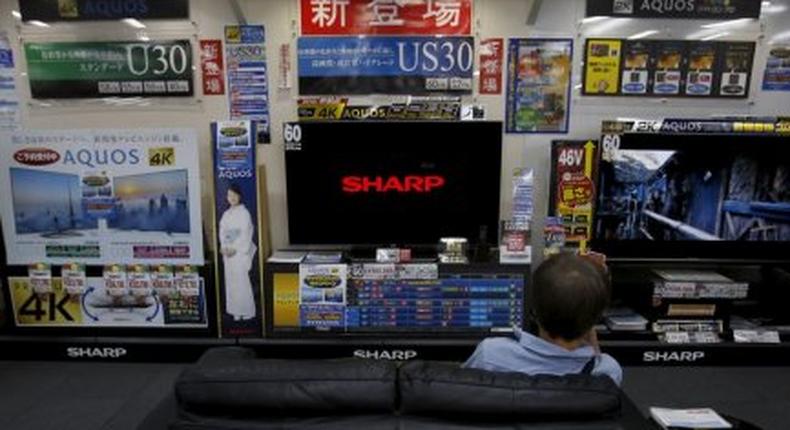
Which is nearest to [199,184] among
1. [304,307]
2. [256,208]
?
[256,208]

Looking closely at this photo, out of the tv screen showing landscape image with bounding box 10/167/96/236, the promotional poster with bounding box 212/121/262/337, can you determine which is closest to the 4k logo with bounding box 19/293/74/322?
the tv screen showing landscape image with bounding box 10/167/96/236

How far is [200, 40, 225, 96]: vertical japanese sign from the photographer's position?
118 inches

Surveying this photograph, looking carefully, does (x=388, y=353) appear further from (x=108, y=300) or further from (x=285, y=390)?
(x=285, y=390)

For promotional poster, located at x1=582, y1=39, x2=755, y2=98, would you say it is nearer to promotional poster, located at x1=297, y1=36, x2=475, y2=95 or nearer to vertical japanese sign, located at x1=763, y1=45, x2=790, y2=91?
vertical japanese sign, located at x1=763, y1=45, x2=790, y2=91

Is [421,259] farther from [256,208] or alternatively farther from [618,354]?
[618,354]

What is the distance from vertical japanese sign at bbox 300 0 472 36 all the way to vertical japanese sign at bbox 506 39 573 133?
37 centimetres

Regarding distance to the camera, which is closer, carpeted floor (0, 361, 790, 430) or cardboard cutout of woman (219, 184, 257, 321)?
carpeted floor (0, 361, 790, 430)

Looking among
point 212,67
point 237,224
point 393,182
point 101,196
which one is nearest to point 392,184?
point 393,182

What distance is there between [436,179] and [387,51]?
30.7 inches

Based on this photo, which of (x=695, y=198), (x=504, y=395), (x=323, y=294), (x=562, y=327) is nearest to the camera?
(x=504, y=395)

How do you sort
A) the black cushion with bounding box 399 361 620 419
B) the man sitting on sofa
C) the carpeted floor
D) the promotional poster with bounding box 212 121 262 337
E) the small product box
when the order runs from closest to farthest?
the black cushion with bounding box 399 361 620 419 < the man sitting on sofa < the carpeted floor < the promotional poster with bounding box 212 121 262 337 < the small product box

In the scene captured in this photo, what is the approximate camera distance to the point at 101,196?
2887 millimetres

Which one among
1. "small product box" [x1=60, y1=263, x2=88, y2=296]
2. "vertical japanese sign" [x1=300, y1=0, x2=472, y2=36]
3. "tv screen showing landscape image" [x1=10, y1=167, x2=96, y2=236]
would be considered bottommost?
"small product box" [x1=60, y1=263, x2=88, y2=296]

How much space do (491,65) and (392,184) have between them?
0.90 m
